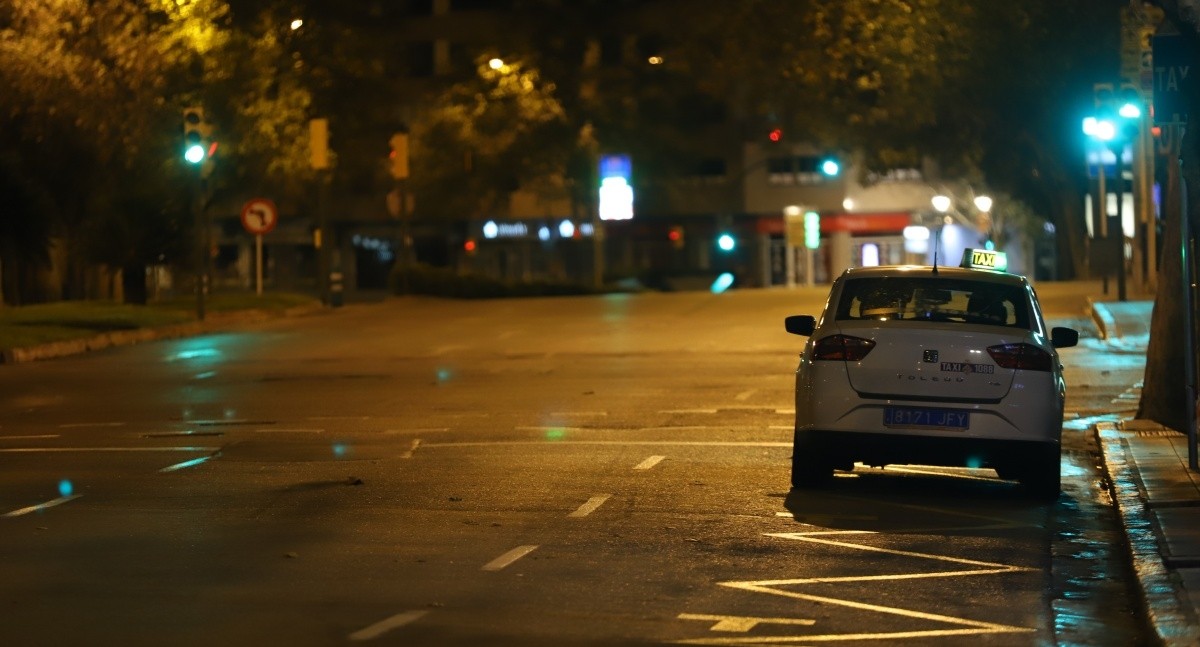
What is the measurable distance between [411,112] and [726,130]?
575 inches

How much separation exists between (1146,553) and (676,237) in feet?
215

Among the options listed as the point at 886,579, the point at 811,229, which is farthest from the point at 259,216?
the point at 811,229

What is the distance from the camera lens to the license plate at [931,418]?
11305 millimetres

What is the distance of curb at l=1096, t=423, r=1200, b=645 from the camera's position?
7.22 meters

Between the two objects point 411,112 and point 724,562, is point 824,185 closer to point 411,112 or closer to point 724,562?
point 411,112

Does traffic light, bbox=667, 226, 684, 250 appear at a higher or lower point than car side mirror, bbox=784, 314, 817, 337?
higher

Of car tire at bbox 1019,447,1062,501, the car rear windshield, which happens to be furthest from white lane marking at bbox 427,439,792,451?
car tire at bbox 1019,447,1062,501

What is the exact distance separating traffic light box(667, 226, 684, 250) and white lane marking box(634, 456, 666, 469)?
6089 cm

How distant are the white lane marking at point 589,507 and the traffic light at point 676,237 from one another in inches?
2484

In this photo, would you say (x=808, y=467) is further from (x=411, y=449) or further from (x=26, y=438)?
(x=26, y=438)

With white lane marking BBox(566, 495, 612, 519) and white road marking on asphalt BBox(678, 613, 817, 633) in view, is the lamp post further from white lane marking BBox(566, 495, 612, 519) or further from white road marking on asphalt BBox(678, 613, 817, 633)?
white road marking on asphalt BBox(678, 613, 817, 633)

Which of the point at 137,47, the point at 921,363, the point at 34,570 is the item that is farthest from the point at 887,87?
the point at 34,570

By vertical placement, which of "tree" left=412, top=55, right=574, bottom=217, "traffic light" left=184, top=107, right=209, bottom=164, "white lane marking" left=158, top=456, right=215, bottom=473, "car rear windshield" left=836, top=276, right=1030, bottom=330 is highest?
"tree" left=412, top=55, right=574, bottom=217

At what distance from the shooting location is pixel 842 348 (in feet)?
37.7
